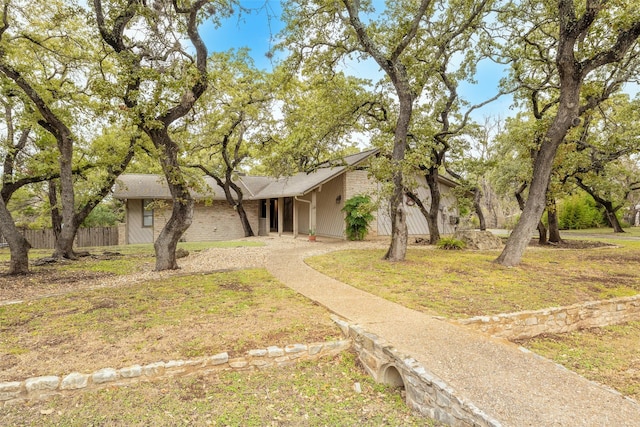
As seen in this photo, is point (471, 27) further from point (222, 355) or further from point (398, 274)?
point (222, 355)

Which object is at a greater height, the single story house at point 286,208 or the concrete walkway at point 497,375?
the single story house at point 286,208

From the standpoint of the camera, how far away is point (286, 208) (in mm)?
22344

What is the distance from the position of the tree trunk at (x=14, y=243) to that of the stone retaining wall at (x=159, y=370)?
679 cm

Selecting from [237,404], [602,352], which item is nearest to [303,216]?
[602,352]

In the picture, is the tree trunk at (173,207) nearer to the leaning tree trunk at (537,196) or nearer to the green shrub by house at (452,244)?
the leaning tree trunk at (537,196)

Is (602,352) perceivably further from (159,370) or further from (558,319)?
(159,370)

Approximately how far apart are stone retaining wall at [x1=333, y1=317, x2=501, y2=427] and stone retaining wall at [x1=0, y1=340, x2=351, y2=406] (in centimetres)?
33

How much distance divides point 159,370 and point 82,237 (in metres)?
17.3

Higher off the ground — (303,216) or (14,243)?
(303,216)

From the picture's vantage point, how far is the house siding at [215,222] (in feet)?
67.7

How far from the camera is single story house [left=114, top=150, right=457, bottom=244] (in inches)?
667

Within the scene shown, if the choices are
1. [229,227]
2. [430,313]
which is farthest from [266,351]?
[229,227]

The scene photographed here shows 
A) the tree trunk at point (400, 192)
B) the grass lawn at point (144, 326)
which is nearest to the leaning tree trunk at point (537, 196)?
the tree trunk at point (400, 192)

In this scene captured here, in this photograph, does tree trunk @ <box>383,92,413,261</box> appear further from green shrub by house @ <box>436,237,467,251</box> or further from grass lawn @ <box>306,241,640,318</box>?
green shrub by house @ <box>436,237,467,251</box>
